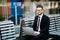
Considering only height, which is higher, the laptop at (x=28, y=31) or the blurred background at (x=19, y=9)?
the blurred background at (x=19, y=9)

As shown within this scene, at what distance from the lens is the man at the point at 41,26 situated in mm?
4621

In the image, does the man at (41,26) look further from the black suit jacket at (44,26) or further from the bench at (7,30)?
the bench at (7,30)

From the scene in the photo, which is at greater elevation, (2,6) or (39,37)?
(2,6)

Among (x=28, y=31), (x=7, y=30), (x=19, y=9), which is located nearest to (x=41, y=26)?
(x=28, y=31)

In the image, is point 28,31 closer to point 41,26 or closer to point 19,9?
point 41,26

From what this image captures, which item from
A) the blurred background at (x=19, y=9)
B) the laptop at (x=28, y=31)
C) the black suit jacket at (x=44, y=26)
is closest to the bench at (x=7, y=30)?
the laptop at (x=28, y=31)

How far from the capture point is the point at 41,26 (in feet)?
15.5

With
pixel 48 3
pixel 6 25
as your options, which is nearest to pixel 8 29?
pixel 6 25

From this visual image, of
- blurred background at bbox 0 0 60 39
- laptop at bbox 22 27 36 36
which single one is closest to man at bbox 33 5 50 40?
laptop at bbox 22 27 36 36

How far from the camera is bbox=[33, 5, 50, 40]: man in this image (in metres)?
4.62

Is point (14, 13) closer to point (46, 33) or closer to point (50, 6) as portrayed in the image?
point (50, 6)

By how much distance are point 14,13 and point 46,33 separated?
4846 mm

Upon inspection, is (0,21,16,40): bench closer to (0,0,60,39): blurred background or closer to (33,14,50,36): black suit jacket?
(33,14,50,36): black suit jacket

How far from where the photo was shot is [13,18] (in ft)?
30.3
